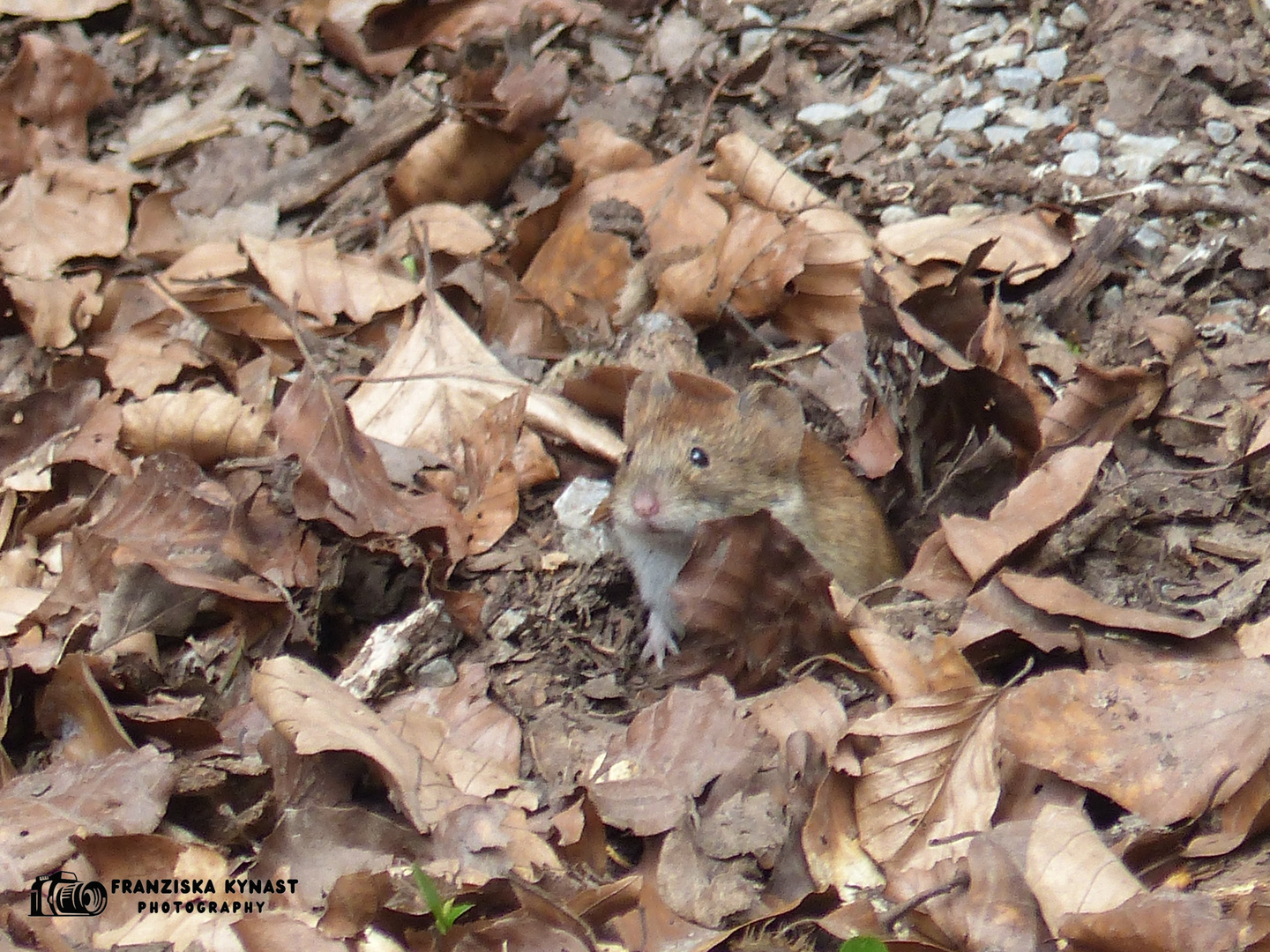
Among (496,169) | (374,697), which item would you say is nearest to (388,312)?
(496,169)

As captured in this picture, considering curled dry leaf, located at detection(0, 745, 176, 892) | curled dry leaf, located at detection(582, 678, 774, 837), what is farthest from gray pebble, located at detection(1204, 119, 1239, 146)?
curled dry leaf, located at detection(0, 745, 176, 892)

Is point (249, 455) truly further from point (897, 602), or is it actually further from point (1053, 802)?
point (1053, 802)

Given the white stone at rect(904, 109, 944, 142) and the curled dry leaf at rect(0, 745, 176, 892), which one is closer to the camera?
the curled dry leaf at rect(0, 745, 176, 892)

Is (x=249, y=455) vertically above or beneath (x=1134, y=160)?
beneath

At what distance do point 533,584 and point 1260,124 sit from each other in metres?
3.20

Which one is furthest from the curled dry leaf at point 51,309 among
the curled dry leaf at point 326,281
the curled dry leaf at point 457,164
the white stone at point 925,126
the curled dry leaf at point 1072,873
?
the curled dry leaf at point 1072,873

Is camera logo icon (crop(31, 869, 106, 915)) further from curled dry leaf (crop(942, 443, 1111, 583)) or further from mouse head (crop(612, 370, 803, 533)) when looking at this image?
curled dry leaf (crop(942, 443, 1111, 583))

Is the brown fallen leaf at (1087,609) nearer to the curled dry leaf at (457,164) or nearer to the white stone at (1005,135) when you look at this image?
the white stone at (1005,135)

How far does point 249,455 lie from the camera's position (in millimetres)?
4516

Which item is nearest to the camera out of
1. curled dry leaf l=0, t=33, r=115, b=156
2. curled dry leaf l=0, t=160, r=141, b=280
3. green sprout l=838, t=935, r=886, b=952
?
green sprout l=838, t=935, r=886, b=952

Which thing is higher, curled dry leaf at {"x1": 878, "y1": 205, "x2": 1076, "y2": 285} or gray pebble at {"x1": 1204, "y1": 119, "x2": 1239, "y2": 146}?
gray pebble at {"x1": 1204, "y1": 119, "x2": 1239, "y2": 146}

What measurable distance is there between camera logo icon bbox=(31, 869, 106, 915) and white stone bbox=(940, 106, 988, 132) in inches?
161

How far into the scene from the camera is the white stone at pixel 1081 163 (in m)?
4.73

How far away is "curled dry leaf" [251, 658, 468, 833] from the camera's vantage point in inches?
126
